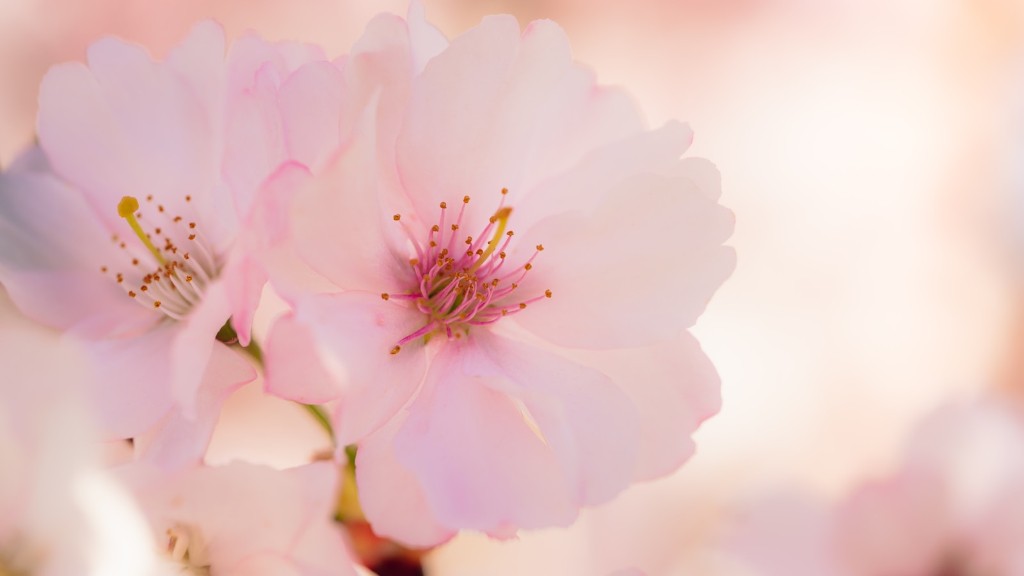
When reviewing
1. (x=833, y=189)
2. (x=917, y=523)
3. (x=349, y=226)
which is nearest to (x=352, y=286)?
(x=349, y=226)

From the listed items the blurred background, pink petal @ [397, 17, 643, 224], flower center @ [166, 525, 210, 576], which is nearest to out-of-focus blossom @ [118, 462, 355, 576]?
flower center @ [166, 525, 210, 576]

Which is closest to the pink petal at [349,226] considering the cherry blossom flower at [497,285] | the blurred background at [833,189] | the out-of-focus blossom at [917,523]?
the cherry blossom flower at [497,285]

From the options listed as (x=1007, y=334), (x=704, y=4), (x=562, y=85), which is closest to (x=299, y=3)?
Result: (x=704, y=4)

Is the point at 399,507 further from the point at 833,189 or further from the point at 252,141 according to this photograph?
the point at 833,189

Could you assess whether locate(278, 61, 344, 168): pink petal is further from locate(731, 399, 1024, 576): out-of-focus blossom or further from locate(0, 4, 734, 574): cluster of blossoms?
locate(731, 399, 1024, 576): out-of-focus blossom

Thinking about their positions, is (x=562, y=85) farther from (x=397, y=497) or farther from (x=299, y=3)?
(x=299, y=3)

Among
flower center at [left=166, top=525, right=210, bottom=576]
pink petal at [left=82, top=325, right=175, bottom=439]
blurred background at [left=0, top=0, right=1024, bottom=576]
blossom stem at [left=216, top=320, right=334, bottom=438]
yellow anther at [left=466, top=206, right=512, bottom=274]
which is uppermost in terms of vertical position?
blurred background at [left=0, top=0, right=1024, bottom=576]

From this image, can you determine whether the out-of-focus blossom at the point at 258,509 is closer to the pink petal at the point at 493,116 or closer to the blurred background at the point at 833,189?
the pink petal at the point at 493,116
